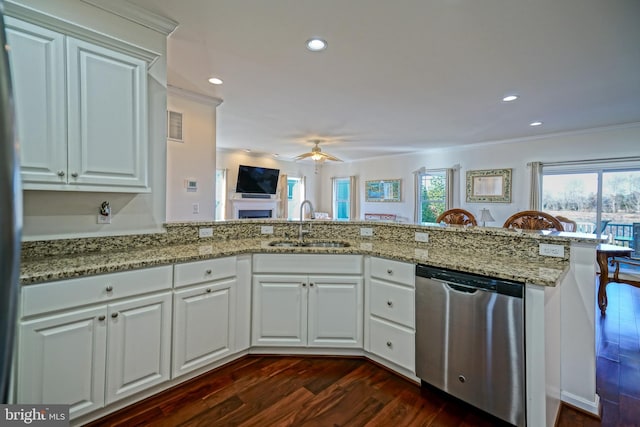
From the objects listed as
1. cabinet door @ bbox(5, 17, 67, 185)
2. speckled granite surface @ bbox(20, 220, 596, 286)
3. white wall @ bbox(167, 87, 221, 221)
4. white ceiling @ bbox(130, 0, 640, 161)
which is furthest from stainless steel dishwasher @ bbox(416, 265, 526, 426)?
white wall @ bbox(167, 87, 221, 221)

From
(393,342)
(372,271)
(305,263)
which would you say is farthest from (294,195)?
(393,342)

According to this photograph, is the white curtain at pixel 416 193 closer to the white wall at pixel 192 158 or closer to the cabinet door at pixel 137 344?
the white wall at pixel 192 158

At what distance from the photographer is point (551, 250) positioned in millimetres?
1847

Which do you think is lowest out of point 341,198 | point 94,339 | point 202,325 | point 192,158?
point 202,325

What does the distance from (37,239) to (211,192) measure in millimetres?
2051

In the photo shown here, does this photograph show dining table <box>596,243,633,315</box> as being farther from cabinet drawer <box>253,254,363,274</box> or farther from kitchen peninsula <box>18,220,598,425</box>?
cabinet drawer <box>253,254,363,274</box>

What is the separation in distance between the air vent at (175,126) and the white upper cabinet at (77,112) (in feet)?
4.81

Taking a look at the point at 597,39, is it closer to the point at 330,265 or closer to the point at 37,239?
the point at 330,265

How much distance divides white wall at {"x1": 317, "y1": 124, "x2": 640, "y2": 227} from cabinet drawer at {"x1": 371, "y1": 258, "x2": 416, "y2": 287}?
15.7ft

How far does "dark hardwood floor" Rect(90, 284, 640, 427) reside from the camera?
167cm

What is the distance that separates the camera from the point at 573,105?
3.60 meters

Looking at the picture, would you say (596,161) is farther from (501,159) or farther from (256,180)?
(256,180)

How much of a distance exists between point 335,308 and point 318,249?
49 centimetres

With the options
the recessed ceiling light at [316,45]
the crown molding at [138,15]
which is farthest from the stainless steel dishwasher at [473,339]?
the crown molding at [138,15]
